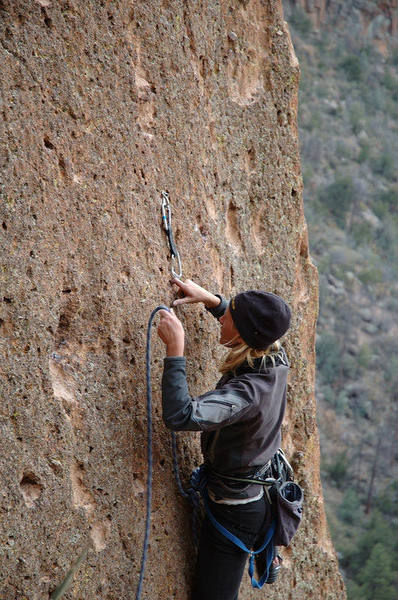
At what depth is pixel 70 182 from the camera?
2.39m

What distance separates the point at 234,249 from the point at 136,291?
99cm

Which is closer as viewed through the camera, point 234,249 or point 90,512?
point 90,512

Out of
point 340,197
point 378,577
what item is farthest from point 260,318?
point 340,197

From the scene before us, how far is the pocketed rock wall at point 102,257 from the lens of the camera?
217cm

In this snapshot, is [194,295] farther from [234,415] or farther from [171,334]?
[234,415]

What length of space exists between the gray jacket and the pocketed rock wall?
0.29 meters

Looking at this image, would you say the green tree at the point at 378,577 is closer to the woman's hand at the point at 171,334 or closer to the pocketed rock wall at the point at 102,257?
the pocketed rock wall at the point at 102,257

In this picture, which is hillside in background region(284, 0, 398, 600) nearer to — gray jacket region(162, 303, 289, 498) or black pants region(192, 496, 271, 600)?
black pants region(192, 496, 271, 600)

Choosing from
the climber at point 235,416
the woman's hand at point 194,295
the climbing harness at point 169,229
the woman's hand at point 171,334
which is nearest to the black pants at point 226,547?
the climber at point 235,416

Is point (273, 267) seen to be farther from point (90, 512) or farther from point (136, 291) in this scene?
point (90, 512)

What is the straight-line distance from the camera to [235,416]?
227 centimetres

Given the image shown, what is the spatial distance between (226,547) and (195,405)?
2.24 feet

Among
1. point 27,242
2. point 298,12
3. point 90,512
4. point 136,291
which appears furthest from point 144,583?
point 298,12

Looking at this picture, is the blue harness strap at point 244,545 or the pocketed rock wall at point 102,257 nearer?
the pocketed rock wall at point 102,257
